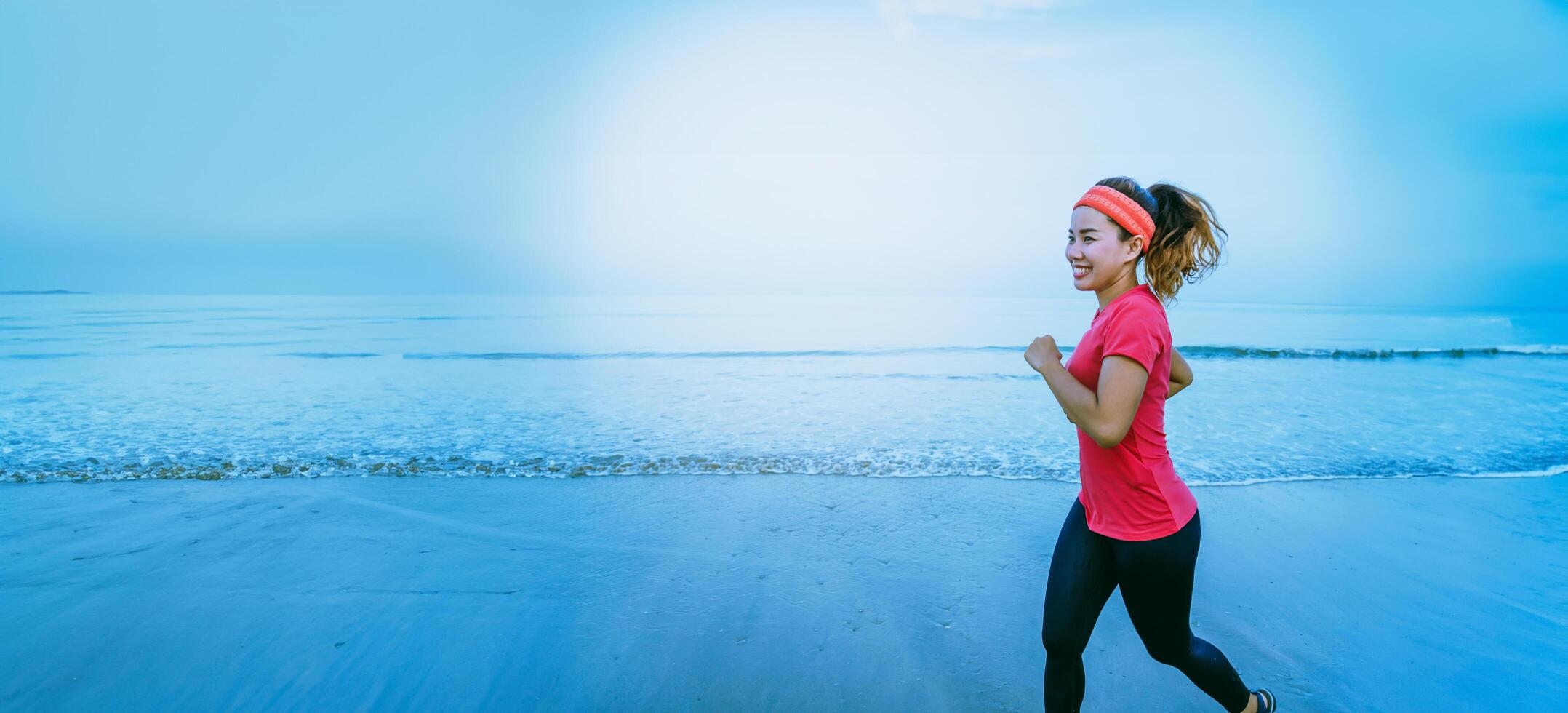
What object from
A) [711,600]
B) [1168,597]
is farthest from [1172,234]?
[711,600]

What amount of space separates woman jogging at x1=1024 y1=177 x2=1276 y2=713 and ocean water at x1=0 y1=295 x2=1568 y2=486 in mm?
3867

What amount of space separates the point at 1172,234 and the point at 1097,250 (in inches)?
10.4

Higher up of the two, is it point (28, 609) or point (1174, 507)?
point (1174, 507)

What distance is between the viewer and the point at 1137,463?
1947mm

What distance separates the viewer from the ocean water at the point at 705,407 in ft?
20.7

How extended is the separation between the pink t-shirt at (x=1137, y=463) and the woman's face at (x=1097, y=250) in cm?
8

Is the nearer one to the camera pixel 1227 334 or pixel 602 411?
pixel 602 411

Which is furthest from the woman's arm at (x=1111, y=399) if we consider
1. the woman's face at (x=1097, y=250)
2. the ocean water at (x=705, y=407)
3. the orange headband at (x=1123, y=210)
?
the ocean water at (x=705, y=407)

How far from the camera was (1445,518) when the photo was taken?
16.2 ft

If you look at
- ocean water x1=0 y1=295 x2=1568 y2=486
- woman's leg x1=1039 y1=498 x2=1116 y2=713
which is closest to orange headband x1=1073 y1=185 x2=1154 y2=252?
woman's leg x1=1039 y1=498 x2=1116 y2=713

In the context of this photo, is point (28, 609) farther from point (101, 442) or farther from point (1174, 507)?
point (1174, 507)

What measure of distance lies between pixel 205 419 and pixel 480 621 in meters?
6.68

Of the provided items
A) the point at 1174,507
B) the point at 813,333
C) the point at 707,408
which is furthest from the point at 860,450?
the point at 813,333

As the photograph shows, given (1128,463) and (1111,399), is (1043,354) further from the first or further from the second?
(1128,463)
